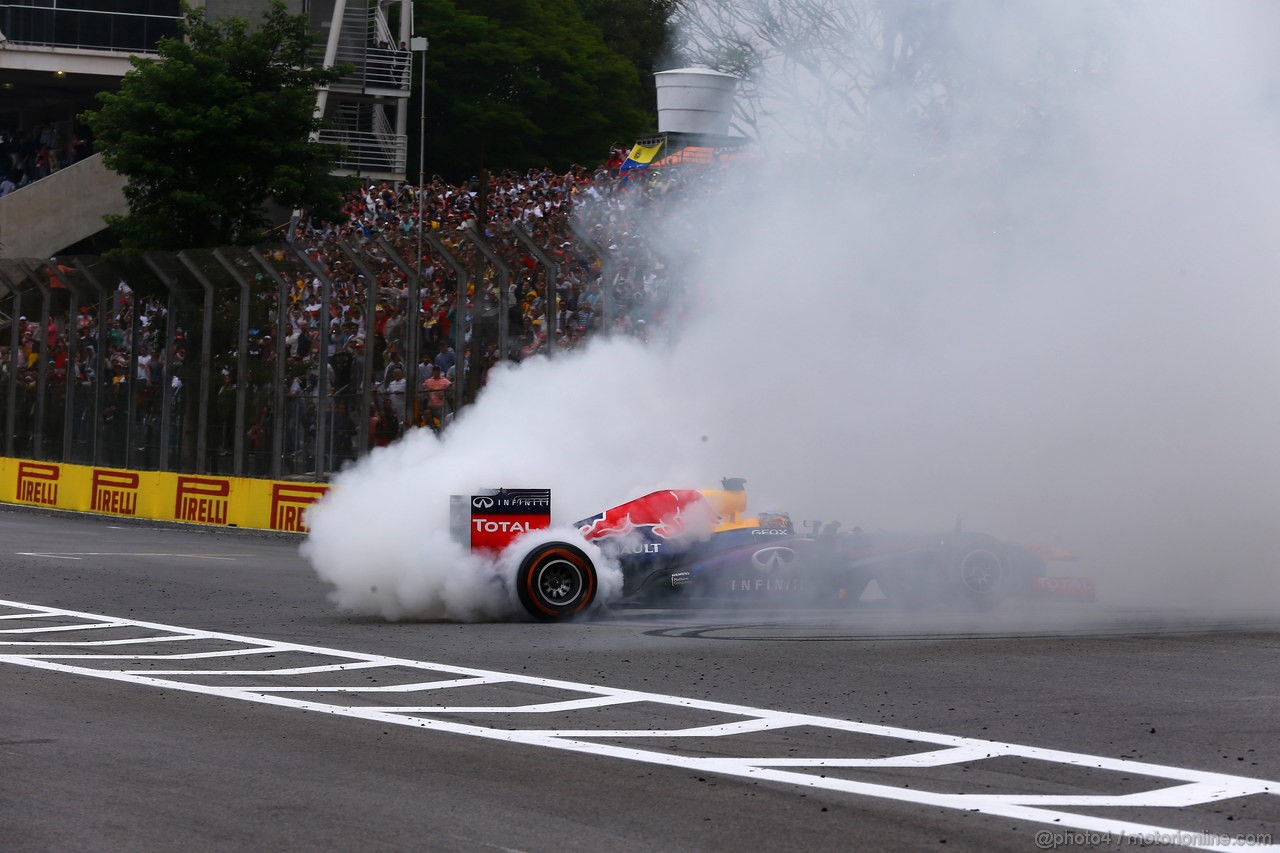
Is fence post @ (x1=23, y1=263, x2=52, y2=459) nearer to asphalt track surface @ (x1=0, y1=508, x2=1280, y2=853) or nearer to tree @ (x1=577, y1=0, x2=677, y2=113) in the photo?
asphalt track surface @ (x1=0, y1=508, x2=1280, y2=853)

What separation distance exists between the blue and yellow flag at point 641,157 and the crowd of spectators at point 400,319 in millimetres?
303

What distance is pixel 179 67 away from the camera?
124 feet

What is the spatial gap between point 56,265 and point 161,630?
22.3m

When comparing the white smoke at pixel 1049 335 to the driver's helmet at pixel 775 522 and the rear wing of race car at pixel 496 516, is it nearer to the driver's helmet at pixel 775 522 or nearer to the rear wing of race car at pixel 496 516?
the rear wing of race car at pixel 496 516

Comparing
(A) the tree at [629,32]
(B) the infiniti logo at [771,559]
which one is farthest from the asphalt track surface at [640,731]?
(A) the tree at [629,32]

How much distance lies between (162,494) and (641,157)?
12617 mm

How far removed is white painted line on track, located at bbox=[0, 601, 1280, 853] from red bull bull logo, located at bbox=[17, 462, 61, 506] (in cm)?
2212

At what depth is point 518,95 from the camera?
60.7 m

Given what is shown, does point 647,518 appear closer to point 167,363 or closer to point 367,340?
point 367,340

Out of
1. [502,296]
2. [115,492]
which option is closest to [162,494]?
[115,492]

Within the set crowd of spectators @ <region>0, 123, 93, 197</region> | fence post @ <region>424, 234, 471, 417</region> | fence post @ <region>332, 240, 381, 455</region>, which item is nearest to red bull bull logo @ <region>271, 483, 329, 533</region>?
fence post @ <region>332, 240, 381, 455</region>

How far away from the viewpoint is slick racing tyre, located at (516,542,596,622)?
1468 cm

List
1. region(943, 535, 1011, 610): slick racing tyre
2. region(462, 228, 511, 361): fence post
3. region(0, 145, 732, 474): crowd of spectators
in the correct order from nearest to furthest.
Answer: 1. region(943, 535, 1011, 610): slick racing tyre
2. region(0, 145, 732, 474): crowd of spectators
3. region(462, 228, 511, 361): fence post

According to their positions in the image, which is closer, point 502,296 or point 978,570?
point 978,570
